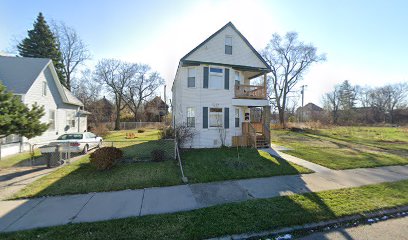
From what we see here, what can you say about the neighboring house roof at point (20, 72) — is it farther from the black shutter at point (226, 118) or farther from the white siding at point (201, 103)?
the black shutter at point (226, 118)

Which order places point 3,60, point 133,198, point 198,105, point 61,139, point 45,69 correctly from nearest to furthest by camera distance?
point 133,198, point 61,139, point 198,105, point 3,60, point 45,69

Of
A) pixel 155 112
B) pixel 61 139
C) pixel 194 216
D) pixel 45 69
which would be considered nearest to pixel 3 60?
pixel 45 69

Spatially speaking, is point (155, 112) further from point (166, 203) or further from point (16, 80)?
point (166, 203)

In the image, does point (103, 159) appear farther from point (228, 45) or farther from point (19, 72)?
point (19, 72)

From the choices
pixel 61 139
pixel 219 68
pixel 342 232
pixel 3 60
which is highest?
pixel 3 60

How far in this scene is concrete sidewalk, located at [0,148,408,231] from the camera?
4.58 meters

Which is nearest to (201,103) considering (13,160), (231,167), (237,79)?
(237,79)

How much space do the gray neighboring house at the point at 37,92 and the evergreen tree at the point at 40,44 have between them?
1337 centimetres

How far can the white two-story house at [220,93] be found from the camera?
1341 cm

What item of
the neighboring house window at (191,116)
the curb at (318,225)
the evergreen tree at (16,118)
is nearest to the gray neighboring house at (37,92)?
the evergreen tree at (16,118)

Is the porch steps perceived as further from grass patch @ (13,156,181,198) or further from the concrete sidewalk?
grass patch @ (13,156,181,198)

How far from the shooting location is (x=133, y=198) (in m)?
5.69

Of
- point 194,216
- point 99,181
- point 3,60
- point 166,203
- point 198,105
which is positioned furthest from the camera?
point 3,60

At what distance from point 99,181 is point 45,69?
14.5 m
